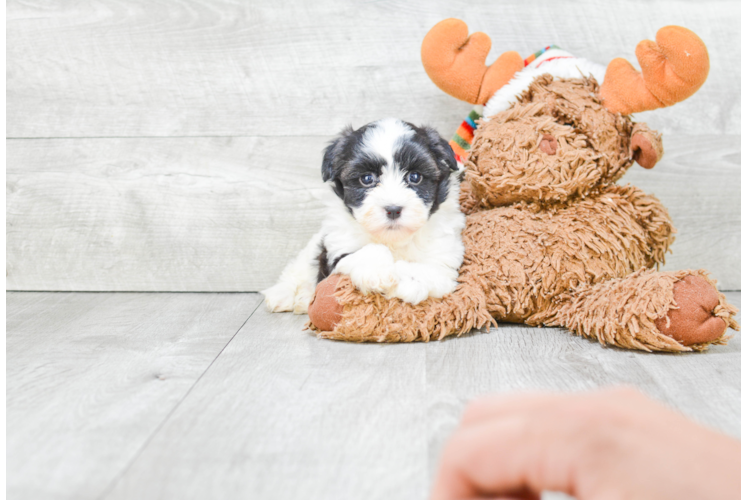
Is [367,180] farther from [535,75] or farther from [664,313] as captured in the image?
[664,313]

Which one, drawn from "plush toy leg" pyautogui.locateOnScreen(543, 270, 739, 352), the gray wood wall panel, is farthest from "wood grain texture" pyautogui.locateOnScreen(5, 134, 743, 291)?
"plush toy leg" pyautogui.locateOnScreen(543, 270, 739, 352)

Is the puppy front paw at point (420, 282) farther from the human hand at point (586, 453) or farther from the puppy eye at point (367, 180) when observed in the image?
the human hand at point (586, 453)

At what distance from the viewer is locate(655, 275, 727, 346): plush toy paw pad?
1352 millimetres

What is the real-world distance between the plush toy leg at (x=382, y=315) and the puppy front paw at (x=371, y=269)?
0.03m

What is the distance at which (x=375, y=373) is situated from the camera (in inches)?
52.1

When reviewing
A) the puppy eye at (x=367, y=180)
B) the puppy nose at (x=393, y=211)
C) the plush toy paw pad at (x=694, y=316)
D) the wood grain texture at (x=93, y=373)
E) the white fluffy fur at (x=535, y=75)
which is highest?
the white fluffy fur at (x=535, y=75)

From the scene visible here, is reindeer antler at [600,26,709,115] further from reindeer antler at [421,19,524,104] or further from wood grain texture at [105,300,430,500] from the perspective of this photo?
wood grain texture at [105,300,430,500]

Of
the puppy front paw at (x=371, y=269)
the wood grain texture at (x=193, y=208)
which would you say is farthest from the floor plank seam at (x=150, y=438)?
the wood grain texture at (x=193, y=208)

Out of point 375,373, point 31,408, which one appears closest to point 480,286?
point 375,373

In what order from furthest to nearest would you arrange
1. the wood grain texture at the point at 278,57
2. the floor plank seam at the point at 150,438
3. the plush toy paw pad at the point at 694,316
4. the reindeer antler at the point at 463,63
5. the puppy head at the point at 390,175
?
the wood grain texture at the point at 278,57 → the reindeer antler at the point at 463,63 → the puppy head at the point at 390,175 → the plush toy paw pad at the point at 694,316 → the floor plank seam at the point at 150,438

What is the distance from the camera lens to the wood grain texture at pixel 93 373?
3.07 ft

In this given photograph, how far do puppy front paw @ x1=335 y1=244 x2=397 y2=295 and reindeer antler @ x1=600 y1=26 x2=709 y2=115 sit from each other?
0.72 metres

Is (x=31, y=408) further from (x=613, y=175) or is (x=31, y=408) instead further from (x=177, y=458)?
(x=613, y=175)

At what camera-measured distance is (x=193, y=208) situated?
215 cm
